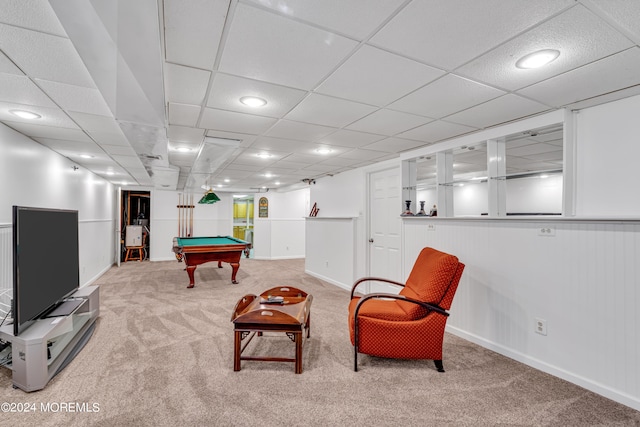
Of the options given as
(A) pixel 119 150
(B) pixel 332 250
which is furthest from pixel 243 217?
(A) pixel 119 150

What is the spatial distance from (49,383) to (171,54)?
8.61ft

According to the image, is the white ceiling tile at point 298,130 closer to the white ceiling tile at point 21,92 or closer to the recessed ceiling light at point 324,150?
the recessed ceiling light at point 324,150

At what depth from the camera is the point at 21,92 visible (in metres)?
2.31

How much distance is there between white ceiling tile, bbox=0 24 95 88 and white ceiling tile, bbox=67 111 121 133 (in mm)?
778

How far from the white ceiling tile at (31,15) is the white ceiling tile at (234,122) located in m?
1.24

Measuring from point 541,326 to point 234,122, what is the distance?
345 cm

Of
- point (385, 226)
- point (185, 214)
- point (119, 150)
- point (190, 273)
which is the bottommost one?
point (190, 273)

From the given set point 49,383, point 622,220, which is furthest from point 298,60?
point 49,383

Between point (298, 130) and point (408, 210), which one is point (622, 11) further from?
point (408, 210)

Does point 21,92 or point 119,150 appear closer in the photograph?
point 21,92

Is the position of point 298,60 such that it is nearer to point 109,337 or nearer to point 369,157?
point 369,157

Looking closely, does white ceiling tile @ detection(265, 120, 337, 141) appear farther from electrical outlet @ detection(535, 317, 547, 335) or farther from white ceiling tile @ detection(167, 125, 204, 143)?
electrical outlet @ detection(535, 317, 547, 335)

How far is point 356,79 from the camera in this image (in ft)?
7.00

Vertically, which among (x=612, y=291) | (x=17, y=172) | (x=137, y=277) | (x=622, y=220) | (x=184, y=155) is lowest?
(x=137, y=277)
